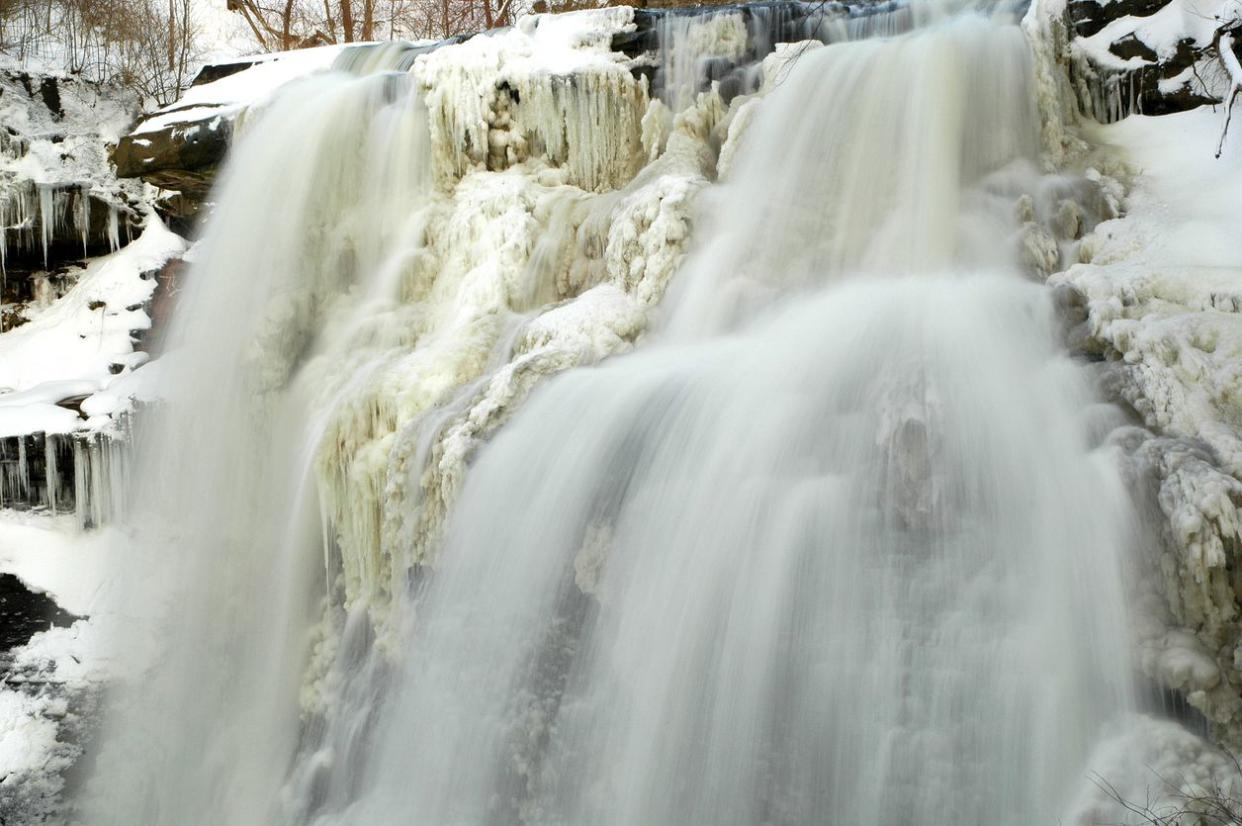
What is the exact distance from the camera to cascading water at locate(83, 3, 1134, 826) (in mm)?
3668

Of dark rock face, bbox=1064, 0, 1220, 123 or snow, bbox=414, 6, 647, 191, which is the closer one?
dark rock face, bbox=1064, 0, 1220, 123

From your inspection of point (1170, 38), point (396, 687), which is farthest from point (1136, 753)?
point (1170, 38)

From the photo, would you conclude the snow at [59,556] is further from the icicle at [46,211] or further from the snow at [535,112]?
the snow at [535,112]

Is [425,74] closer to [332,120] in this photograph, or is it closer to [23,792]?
[332,120]

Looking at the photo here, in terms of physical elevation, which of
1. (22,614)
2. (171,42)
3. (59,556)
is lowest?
(22,614)

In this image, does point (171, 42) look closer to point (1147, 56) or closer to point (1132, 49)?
point (1132, 49)

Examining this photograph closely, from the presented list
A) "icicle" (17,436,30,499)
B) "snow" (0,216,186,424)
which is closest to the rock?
"snow" (0,216,186,424)

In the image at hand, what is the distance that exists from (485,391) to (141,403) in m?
3.50

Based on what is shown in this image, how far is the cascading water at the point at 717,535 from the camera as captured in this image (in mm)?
3668

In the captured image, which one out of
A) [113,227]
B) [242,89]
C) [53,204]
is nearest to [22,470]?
[113,227]

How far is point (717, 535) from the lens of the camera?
4.24m

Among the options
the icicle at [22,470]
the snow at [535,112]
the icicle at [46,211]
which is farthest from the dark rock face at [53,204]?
the snow at [535,112]

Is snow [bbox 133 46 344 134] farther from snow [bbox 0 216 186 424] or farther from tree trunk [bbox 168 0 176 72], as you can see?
tree trunk [bbox 168 0 176 72]

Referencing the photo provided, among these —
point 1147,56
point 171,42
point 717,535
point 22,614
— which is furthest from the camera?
point 171,42
